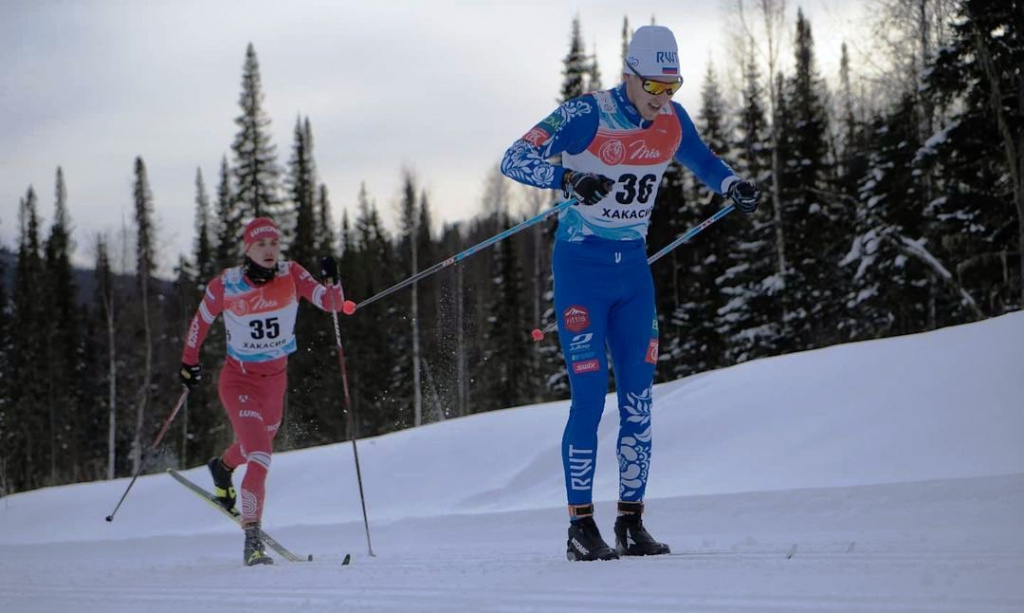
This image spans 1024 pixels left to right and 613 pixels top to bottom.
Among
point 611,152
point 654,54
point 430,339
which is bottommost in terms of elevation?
point 611,152

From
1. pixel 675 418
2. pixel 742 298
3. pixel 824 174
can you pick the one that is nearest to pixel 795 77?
pixel 824 174

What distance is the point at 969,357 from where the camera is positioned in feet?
20.8

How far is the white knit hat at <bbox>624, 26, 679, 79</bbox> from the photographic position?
4.04 metres

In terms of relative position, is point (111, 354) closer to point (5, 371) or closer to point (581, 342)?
point (5, 371)

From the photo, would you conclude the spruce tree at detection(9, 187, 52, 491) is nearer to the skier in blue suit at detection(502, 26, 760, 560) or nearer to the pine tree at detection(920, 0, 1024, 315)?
the pine tree at detection(920, 0, 1024, 315)

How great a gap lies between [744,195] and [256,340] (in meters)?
3.40

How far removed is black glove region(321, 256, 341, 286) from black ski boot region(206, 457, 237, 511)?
1722mm

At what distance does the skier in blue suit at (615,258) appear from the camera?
401 cm

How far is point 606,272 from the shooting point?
4.11 metres

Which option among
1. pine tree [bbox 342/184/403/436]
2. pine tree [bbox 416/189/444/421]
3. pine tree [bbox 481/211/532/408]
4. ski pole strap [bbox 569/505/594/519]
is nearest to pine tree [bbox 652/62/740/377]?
pine tree [bbox 481/211/532/408]

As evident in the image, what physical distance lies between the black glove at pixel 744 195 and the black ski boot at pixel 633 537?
1482mm

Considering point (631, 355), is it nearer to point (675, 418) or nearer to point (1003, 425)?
point (1003, 425)

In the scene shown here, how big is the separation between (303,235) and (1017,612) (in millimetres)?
35114

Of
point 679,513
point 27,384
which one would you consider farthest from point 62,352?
point 679,513
